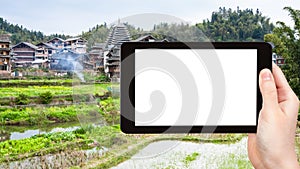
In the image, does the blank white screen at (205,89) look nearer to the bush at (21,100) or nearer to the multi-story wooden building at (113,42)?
the multi-story wooden building at (113,42)

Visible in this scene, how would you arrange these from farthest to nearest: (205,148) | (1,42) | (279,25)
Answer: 1. (1,42)
2. (279,25)
3. (205,148)

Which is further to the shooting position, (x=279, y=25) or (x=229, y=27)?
(x=279, y=25)

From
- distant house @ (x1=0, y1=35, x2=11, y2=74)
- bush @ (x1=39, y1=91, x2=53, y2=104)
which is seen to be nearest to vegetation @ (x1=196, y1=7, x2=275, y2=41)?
bush @ (x1=39, y1=91, x2=53, y2=104)

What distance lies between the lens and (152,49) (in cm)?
42

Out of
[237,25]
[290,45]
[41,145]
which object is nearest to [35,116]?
[41,145]

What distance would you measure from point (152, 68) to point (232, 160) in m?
2.67

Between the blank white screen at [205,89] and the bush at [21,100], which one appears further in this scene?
the bush at [21,100]

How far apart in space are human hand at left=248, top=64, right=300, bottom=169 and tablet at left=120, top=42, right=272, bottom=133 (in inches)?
0.7

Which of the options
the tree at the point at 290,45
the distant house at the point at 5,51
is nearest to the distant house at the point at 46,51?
the distant house at the point at 5,51

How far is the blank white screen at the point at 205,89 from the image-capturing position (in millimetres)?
427

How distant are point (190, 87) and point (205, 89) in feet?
0.05

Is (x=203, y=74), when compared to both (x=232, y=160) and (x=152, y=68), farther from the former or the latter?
(x=232, y=160)

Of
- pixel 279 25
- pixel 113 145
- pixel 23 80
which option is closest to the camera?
pixel 113 145

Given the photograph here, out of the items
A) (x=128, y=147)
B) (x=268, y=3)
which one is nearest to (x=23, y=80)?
(x=268, y=3)
